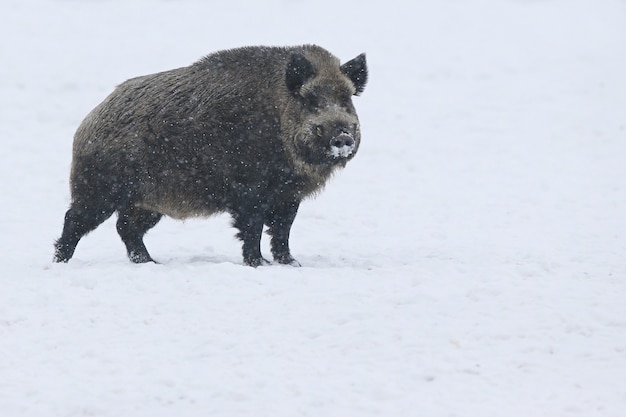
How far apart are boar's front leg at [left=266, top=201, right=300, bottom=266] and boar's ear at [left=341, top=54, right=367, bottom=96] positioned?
1480mm

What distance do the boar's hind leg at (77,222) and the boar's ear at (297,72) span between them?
7.80 feet

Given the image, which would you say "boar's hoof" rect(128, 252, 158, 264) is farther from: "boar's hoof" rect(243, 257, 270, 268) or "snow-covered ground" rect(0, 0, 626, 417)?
"boar's hoof" rect(243, 257, 270, 268)

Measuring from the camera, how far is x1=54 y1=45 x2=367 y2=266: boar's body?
9672 mm

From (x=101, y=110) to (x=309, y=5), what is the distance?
23302mm

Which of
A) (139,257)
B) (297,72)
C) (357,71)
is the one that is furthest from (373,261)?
(139,257)

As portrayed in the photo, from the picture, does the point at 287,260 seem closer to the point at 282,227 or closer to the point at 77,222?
the point at 282,227

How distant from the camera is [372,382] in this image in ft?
20.6

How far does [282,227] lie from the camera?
33.4 feet

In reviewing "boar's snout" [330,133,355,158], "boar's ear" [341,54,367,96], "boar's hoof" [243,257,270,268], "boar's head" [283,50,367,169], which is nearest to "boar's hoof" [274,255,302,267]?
"boar's hoof" [243,257,270,268]

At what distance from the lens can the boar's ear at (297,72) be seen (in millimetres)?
9547

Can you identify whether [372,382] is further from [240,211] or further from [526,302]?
[240,211]

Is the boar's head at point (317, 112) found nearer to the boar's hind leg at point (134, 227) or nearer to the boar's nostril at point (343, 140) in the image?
the boar's nostril at point (343, 140)

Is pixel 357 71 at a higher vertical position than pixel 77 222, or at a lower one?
higher

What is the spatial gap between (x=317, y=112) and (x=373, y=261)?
1864 mm
